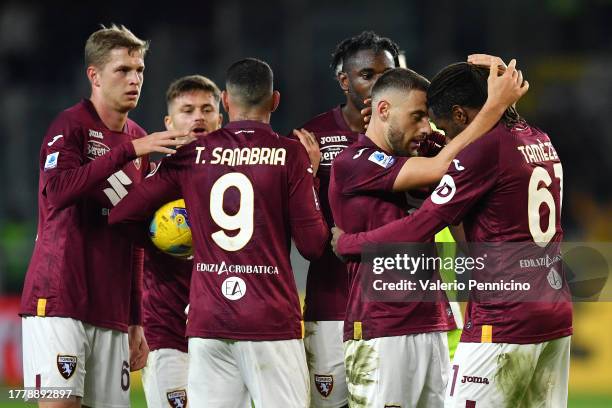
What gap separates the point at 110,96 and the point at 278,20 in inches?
507

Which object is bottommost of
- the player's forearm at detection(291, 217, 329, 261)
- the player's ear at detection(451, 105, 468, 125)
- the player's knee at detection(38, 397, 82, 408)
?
the player's knee at detection(38, 397, 82, 408)

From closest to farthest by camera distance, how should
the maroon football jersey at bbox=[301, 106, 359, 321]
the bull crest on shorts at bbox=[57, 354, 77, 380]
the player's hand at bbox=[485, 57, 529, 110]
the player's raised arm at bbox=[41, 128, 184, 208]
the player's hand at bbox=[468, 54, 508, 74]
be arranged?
1. the player's hand at bbox=[485, 57, 529, 110]
2. the player's hand at bbox=[468, 54, 508, 74]
3. the player's raised arm at bbox=[41, 128, 184, 208]
4. the bull crest on shorts at bbox=[57, 354, 77, 380]
5. the maroon football jersey at bbox=[301, 106, 359, 321]

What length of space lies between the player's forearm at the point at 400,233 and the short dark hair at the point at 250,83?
38.0 inches

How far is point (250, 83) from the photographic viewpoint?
5469mm

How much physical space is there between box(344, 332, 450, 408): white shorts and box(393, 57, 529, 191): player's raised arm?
0.80 metres

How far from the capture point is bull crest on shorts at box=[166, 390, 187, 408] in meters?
6.52

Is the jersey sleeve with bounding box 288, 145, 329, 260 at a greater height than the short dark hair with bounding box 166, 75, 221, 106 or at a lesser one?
lesser

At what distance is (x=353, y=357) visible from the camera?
518 cm

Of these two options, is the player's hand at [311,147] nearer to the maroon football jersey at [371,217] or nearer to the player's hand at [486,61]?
the maroon football jersey at [371,217]

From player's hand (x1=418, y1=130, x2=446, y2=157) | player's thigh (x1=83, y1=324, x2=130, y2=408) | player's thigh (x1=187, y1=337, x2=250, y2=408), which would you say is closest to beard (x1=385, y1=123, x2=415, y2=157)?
player's hand (x1=418, y1=130, x2=446, y2=157)

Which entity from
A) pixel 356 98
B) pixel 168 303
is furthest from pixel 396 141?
pixel 168 303

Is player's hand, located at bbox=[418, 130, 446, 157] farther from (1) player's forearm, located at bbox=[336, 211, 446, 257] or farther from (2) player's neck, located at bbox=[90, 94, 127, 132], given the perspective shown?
(2) player's neck, located at bbox=[90, 94, 127, 132]

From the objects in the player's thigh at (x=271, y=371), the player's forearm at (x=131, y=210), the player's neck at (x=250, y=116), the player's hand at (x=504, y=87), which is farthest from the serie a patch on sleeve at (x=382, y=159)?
the player's forearm at (x=131, y=210)

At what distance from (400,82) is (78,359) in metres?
2.44
